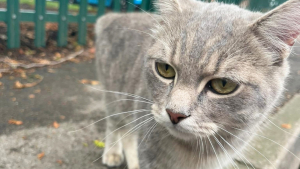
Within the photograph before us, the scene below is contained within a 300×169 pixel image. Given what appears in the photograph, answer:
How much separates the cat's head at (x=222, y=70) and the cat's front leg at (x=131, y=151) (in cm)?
111

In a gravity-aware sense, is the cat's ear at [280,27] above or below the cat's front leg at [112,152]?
above

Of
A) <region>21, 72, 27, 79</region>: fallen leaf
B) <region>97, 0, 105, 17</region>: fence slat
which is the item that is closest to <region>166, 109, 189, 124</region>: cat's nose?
<region>21, 72, 27, 79</region>: fallen leaf

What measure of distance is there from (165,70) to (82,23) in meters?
3.81

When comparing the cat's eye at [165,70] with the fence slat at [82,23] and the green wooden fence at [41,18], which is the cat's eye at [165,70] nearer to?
the green wooden fence at [41,18]

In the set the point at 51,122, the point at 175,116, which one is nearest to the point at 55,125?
the point at 51,122

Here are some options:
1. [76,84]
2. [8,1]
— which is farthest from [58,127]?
[8,1]

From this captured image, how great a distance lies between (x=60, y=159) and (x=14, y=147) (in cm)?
41

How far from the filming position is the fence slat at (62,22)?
4.62 meters

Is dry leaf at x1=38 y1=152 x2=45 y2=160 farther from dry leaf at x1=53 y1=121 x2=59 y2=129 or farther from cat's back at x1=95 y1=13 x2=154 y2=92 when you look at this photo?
cat's back at x1=95 y1=13 x2=154 y2=92

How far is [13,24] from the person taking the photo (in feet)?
13.5

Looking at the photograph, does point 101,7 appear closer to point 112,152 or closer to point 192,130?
point 112,152

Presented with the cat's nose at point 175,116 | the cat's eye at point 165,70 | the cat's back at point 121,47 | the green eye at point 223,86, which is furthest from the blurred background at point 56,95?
the cat's nose at point 175,116

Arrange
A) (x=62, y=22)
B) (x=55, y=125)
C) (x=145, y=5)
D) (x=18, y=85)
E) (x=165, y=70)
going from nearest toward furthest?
(x=165, y=70)
(x=55, y=125)
(x=18, y=85)
(x=62, y=22)
(x=145, y=5)

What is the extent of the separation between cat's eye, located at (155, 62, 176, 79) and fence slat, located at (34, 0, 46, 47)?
3408mm
